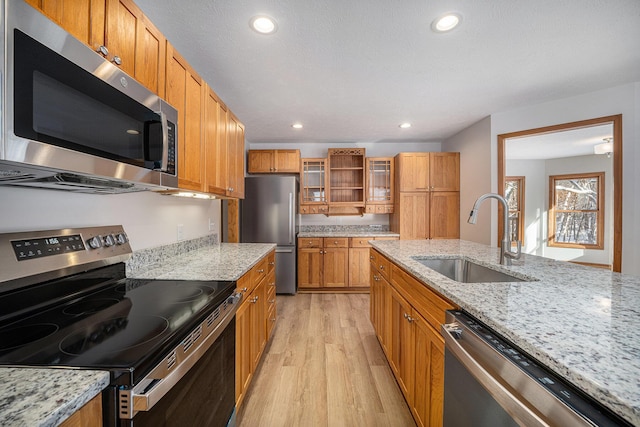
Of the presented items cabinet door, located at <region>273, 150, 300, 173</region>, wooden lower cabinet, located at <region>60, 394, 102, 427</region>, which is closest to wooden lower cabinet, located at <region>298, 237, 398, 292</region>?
cabinet door, located at <region>273, 150, 300, 173</region>

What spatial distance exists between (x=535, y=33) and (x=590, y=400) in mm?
2204

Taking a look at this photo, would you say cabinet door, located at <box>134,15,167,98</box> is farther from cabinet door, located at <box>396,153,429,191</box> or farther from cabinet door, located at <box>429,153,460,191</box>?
cabinet door, located at <box>429,153,460,191</box>

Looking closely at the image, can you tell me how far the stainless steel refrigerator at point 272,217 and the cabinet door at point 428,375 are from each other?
2.57 metres

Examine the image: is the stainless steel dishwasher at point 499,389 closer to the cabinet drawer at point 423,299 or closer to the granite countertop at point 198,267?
the cabinet drawer at point 423,299

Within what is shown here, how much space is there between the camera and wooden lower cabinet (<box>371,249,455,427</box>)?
1.11 metres

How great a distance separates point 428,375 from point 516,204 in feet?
20.4

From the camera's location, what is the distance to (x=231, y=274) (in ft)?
4.60

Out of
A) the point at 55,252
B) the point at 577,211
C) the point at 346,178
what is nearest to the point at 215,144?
the point at 55,252

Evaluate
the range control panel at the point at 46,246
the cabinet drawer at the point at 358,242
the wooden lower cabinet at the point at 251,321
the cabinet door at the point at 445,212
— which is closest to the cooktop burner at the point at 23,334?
the range control panel at the point at 46,246

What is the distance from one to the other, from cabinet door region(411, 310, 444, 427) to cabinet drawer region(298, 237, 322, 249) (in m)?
2.59

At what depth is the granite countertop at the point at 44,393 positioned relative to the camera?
1.40 ft

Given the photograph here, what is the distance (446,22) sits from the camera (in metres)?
1.59

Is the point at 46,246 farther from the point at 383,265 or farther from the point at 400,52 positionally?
the point at 400,52

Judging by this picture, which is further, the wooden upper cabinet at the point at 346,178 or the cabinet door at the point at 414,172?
the wooden upper cabinet at the point at 346,178
